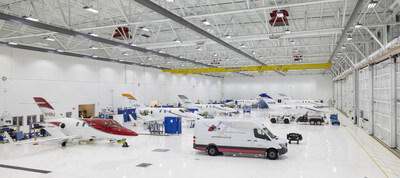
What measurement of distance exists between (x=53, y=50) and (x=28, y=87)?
443 centimetres

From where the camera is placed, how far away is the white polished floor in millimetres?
10859

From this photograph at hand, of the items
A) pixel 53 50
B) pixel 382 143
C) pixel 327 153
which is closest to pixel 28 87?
pixel 53 50

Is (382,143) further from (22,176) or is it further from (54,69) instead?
(54,69)

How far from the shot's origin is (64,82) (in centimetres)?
2747

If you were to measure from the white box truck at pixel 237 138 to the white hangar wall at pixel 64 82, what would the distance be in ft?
62.9

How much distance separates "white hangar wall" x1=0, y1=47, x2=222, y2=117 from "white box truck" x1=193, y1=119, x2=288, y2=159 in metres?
19.2

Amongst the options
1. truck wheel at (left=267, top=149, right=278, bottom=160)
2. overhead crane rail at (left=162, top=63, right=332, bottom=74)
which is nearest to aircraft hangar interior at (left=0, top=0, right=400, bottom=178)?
truck wheel at (left=267, top=149, right=278, bottom=160)

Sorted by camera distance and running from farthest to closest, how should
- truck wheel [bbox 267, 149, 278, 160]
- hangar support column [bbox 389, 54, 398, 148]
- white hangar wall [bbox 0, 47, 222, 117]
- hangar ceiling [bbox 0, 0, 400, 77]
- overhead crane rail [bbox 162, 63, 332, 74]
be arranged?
overhead crane rail [bbox 162, 63, 332, 74] < white hangar wall [bbox 0, 47, 222, 117] < hangar ceiling [bbox 0, 0, 400, 77] < hangar support column [bbox 389, 54, 398, 148] < truck wheel [bbox 267, 149, 278, 160]

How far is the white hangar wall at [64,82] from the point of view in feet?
74.4

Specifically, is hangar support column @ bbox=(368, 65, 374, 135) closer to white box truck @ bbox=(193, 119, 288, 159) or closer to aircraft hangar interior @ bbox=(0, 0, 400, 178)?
aircraft hangar interior @ bbox=(0, 0, 400, 178)

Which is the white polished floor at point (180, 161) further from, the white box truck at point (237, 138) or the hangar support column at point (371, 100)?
the hangar support column at point (371, 100)

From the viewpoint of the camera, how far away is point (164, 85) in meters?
45.5

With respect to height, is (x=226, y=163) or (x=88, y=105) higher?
(x=88, y=105)

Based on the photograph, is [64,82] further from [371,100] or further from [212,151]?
[371,100]
